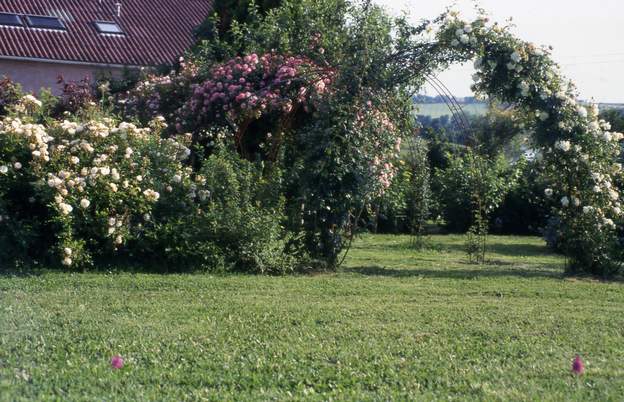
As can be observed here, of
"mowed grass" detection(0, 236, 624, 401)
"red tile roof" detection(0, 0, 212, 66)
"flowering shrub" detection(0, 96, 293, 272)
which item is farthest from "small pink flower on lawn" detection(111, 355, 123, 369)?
"red tile roof" detection(0, 0, 212, 66)

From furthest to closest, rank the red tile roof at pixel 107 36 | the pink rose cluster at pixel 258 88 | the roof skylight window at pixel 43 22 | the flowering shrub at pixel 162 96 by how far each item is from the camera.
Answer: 1. the roof skylight window at pixel 43 22
2. the red tile roof at pixel 107 36
3. the flowering shrub at pixel 162 96
4. the pink rose cluster at pixel 258 88

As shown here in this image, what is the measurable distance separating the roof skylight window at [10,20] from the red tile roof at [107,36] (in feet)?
0.73

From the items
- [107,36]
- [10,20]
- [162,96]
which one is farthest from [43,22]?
[162,96]

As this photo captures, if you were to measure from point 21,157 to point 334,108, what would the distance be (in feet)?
13.5

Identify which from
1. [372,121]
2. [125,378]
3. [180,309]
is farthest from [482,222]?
[125,378]

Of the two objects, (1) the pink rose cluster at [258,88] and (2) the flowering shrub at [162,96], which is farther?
(2) the flowering shrub at [162,96]

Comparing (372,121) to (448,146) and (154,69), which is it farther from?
(448,146)

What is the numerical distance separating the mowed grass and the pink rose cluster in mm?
2861

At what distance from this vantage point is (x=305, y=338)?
7523mm

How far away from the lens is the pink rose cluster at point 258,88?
1281cm

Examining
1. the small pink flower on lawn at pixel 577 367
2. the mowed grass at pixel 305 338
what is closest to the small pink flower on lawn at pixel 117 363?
the mowed grass at pixel 305 338

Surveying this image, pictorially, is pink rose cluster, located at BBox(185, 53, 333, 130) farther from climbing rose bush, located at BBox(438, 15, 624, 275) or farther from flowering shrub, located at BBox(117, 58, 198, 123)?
climbing rose bush, located at BBox(438, 15, 624, 275)

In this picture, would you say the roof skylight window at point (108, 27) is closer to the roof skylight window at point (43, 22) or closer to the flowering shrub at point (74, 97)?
the roof skylight window at point (43, 22)

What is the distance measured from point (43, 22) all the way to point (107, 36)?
6.47 ft
